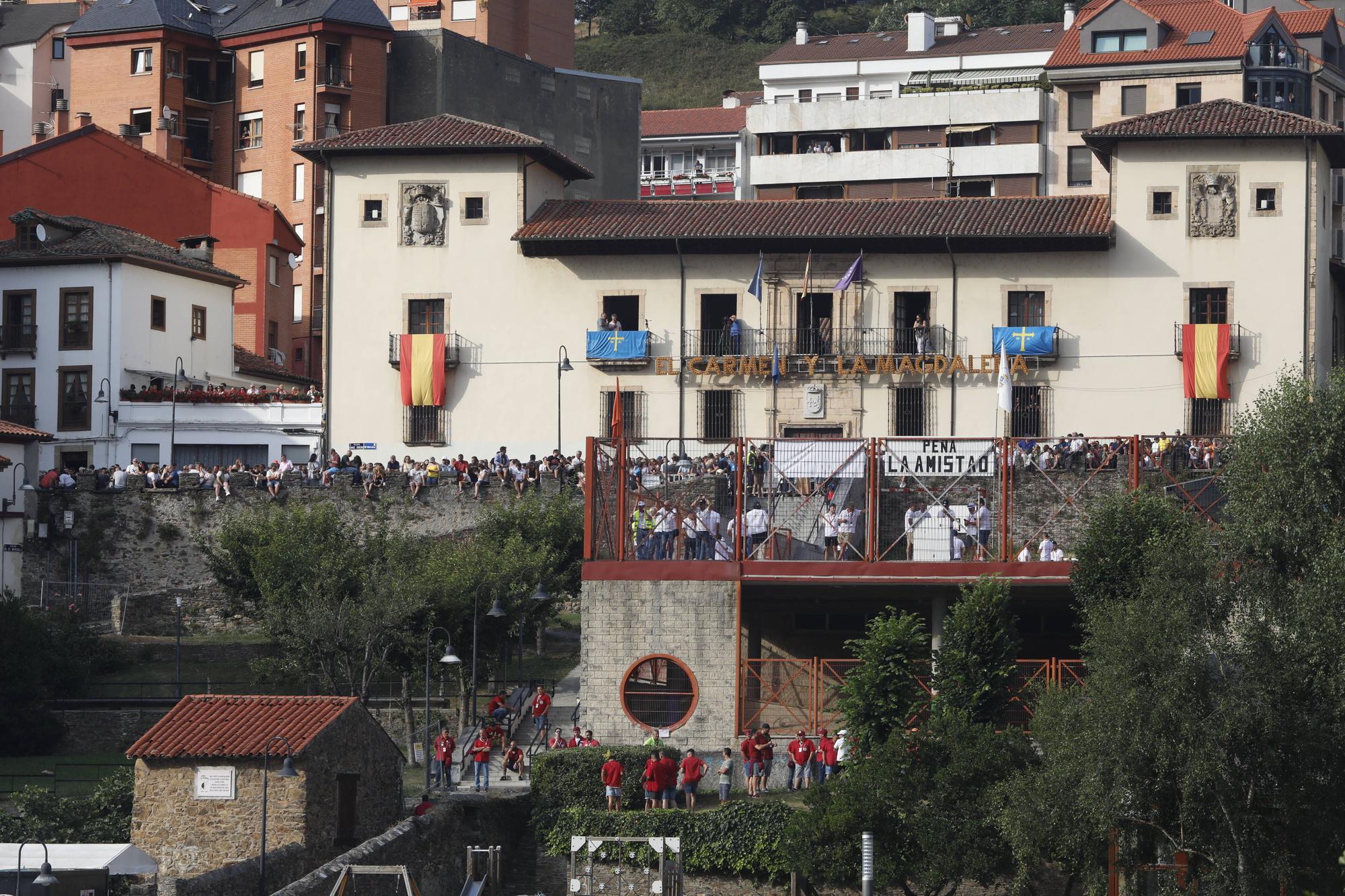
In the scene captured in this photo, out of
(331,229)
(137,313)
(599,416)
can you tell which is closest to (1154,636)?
(599,416)

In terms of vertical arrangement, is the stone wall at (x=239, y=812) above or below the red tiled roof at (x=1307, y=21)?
below

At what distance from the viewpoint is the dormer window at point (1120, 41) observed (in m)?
70.9

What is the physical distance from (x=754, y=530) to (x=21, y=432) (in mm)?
24578

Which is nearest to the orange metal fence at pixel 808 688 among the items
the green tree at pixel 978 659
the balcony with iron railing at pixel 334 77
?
the green tree at pixel 978 659

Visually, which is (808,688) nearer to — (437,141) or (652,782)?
(652,782)

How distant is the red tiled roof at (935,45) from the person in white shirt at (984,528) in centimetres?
5254

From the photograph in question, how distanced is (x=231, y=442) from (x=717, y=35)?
6762 centimetres

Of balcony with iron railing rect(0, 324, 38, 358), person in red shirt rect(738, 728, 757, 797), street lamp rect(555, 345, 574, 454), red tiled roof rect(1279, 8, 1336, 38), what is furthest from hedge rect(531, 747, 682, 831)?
red tiled roof rect(1279, 8, 1336, 38)

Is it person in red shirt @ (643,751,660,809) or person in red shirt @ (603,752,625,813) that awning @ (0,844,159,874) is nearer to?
person in red shirt @ (603,752,625,813)

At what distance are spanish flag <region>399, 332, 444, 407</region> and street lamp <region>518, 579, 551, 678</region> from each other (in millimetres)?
14017

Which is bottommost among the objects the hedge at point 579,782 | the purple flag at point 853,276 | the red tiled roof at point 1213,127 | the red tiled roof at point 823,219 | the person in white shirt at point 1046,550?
the hedge at point 579,782

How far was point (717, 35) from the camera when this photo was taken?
12112 centimetres

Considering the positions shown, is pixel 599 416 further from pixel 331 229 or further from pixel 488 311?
pixel 331 229

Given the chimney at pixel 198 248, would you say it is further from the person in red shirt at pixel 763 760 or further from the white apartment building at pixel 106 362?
the person in red shirt at pixel 763 760
